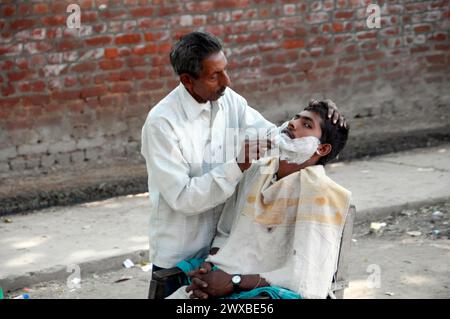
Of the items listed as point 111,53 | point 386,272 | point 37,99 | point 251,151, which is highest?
point 111,53

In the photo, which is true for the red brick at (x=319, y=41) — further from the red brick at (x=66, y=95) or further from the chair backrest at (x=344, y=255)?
the chair backrest at (x=344, y=255)

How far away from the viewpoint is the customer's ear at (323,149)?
3732mm

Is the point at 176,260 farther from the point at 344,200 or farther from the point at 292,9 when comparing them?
the point at 292,9

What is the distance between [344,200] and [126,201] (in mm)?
3940

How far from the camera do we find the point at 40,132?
7.25 meters

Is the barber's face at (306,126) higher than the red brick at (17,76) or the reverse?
higher

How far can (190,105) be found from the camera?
374 centimetres

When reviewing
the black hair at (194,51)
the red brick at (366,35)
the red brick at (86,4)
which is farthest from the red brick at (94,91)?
the black hair at (194,51)

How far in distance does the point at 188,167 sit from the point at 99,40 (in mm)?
3933

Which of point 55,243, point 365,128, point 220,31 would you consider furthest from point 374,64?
point 55,243

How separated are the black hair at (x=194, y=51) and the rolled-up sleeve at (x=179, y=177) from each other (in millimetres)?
246

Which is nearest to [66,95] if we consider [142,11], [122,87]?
[122,87]

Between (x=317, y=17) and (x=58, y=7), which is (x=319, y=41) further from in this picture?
(x=58, y=7)
